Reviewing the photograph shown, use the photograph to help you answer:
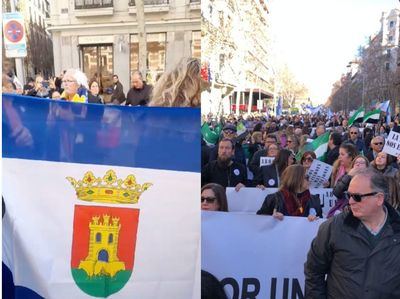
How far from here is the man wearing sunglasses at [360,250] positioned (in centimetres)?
230

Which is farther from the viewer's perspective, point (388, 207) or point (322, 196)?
point (322, 196)

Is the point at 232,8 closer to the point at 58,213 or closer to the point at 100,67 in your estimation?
the point at 100,67

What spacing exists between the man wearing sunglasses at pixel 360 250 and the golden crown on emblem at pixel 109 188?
136cm

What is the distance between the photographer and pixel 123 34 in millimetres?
1322

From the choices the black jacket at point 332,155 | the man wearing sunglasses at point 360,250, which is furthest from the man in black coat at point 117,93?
the black jacket at point 332,155

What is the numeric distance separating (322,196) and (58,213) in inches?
172

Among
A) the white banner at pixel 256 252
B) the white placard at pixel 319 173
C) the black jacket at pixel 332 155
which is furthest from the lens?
the black jacket at pixel 332 155

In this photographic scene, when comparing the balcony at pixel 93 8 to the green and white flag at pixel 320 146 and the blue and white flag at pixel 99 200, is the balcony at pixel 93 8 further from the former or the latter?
the green and white flag at pixel 320 146

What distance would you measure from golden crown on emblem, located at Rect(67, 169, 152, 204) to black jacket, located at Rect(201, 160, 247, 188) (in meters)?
4.15

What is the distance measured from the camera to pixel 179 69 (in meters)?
1.35

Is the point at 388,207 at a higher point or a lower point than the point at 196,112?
lower

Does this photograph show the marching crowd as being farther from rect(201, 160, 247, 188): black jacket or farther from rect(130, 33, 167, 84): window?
rect(130, 33, 167, 84): window

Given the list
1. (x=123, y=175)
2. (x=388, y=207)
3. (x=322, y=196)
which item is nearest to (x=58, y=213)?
(x=123, y=175)

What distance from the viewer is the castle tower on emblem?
1.45 m
